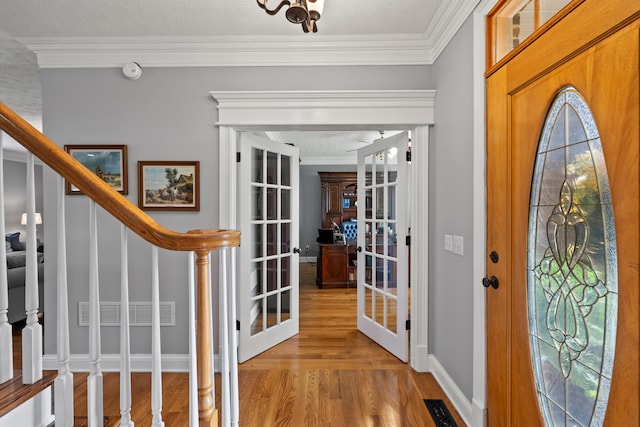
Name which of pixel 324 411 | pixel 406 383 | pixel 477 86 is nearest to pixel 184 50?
pixel 477 86

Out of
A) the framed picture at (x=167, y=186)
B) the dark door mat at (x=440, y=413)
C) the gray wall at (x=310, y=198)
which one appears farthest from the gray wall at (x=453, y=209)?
the gray wall at (x=310, y=198)

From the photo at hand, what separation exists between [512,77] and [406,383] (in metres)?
2.05

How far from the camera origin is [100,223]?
2402 millimetres

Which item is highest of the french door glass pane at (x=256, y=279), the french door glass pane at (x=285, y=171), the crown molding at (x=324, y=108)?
the crown molding at (x=324, y=108)

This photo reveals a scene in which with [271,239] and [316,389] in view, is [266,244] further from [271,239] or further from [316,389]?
[316,389]

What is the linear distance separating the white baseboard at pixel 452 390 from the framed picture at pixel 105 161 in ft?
8.98

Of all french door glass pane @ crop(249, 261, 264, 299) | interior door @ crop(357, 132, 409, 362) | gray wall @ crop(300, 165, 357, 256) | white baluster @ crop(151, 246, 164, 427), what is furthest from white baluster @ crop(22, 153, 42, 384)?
gray wall @ crop(300, 165, 357, 256)

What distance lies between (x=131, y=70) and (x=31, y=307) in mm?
2024

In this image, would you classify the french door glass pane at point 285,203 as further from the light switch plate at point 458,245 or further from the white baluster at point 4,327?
the white baluster at point 4,327

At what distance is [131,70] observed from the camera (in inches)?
91.1

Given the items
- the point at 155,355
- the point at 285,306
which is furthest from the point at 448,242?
the point at 155,355

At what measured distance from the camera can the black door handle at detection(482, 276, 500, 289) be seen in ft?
5.02

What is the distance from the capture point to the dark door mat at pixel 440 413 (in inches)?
70.2

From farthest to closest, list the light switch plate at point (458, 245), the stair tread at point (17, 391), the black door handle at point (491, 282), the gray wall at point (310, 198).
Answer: the gray wall at point (310, 198), the light switch plate at point (458, 245), the black door handle at point (491, 282), the stair tread at point (17, 391)
